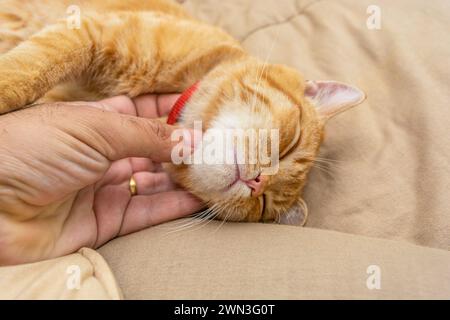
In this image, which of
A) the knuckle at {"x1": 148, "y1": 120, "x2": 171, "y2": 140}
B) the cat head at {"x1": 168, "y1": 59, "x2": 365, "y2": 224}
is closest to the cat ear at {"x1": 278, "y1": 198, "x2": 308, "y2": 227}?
the cat head at {"x1": 168, "y1": 59, "x2": 365, "y2": 224}

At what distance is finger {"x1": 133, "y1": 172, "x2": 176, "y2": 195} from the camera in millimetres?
1511

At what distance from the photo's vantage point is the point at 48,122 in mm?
1079

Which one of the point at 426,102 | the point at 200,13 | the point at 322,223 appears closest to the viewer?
the point at 322,223

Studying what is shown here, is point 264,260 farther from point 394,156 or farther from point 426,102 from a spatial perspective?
point 426,102

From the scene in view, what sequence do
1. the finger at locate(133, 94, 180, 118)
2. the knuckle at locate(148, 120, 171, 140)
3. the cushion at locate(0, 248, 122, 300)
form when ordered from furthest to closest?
the finger at locate(133, 94, 180, 118)
the knuckle at locate(148, 120, 171, 140)
the cushion at locate(0, 248, 122, 300)

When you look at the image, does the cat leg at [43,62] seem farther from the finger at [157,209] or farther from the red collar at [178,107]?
the finger at [157,209]

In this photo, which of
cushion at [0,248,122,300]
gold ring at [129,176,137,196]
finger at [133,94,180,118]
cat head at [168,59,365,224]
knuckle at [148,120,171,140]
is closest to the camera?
cushion at [0,248,122,300]

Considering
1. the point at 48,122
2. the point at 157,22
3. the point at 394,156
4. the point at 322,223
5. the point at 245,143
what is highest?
the point at 157,22

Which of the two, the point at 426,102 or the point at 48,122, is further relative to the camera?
the point at 426,102

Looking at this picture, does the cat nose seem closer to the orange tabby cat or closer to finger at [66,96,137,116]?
the orange tabby cat

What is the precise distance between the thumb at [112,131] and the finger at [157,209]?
0.81ft

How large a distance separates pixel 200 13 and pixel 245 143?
1.39 m
